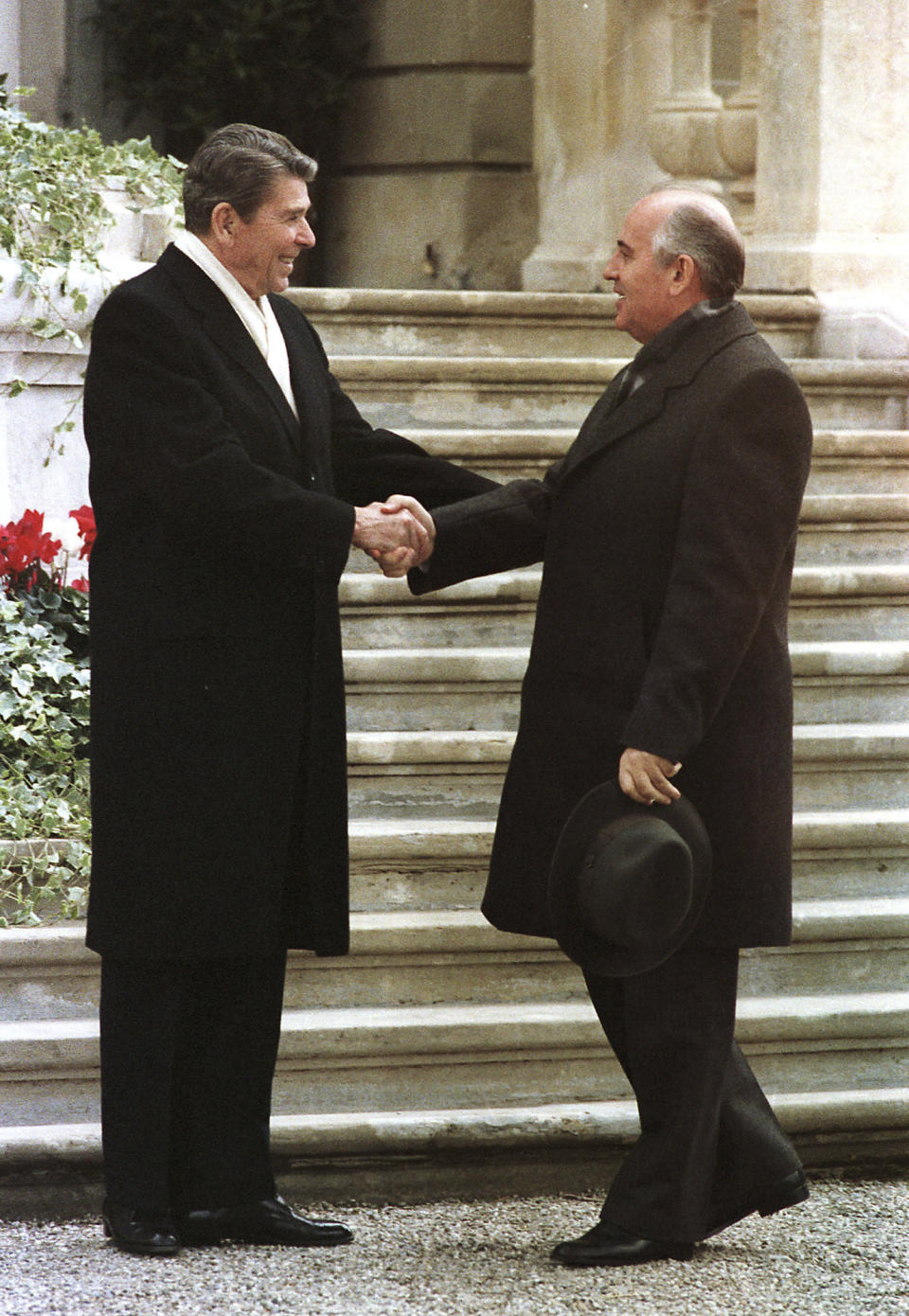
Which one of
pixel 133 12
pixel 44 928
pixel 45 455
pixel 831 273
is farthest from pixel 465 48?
pixel 44 928

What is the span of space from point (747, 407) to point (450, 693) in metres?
1.58

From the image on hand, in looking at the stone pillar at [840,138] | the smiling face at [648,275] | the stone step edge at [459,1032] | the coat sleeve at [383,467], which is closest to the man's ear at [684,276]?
the smiling face at [648,275]

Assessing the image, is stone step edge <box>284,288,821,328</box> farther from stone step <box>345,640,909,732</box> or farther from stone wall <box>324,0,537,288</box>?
stone wall <box>324,0,537,288</box>

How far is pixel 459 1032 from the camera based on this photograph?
4.25 m

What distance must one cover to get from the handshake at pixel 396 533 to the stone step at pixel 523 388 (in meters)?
1.69

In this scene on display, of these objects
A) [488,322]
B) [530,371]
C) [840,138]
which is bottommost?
[530,371]

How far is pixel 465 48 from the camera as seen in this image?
8.34 meters

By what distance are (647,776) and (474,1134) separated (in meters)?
1.02

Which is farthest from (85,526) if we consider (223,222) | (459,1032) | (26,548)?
(459,1032)

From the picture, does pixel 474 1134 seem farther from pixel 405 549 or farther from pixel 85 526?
pixel 85 526

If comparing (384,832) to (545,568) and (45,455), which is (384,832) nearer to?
(545,568)

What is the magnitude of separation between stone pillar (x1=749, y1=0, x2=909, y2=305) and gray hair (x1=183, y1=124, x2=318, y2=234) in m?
2.94

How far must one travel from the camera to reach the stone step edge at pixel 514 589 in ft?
16.6

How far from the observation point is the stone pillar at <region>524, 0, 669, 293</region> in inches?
292
